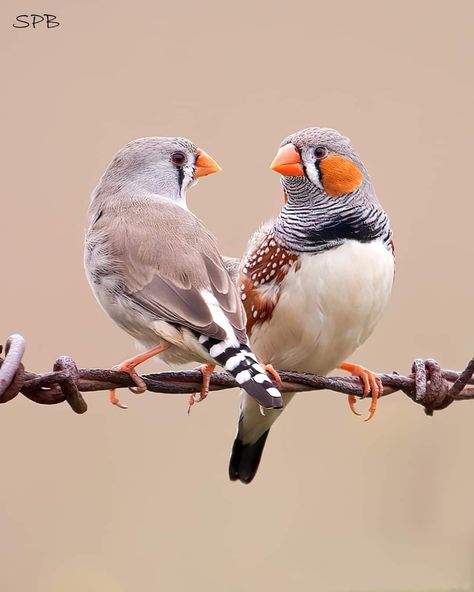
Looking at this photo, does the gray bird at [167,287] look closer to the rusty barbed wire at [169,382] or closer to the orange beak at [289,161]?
the rusty barbed wire at [169,382]

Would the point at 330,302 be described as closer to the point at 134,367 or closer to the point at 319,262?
the point at 319,262

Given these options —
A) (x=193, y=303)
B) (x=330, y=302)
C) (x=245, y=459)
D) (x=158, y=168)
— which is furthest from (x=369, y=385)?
(x=158, y=168)

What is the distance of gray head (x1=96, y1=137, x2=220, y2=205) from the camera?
3.88 meters

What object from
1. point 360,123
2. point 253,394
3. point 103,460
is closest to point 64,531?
point 103,460

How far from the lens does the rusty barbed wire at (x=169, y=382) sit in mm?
2625

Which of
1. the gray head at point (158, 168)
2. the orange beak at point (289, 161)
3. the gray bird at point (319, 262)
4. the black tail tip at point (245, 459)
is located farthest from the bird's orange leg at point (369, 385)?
the gray head at point (158, 168)

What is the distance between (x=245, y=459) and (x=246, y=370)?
1.30 meters

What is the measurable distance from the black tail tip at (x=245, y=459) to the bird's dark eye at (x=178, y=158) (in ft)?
3.06

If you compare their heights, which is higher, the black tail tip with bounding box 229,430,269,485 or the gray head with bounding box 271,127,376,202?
the gray head with bounding box 271,127,376,202

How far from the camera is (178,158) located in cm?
398

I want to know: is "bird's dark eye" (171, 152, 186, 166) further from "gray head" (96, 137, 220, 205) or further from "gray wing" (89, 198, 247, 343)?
"gray wing" (89, 198, 247, 343)

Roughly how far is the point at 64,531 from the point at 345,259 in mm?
1174

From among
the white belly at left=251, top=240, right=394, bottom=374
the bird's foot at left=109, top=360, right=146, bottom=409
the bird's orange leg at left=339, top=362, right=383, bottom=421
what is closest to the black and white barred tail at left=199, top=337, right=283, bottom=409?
the bird's foot at left=109, top=360, right=146, bottom=409

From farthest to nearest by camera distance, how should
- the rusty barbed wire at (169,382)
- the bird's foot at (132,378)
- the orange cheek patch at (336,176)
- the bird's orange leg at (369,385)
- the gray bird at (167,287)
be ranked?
the orange cheek patch at (336,176), the bird's orange leg at (369,385), the gray bird at (167,287), the bird's foot at (132,378), the rusty barbed wire at (169,382)
